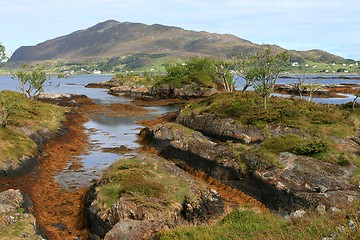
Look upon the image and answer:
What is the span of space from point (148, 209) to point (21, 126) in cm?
2755

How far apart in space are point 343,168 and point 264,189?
20.0 ft

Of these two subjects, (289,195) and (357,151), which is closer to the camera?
(289,195)

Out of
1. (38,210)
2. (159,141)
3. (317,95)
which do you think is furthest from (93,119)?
(317,95)

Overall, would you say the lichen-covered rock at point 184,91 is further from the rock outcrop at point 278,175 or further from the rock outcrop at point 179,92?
the rock outcrop at point 278,175

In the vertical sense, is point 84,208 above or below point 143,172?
below

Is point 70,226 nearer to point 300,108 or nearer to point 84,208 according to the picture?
point 84,208

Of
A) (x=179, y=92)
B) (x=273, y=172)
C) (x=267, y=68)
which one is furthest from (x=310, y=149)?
(x=179, y=92)

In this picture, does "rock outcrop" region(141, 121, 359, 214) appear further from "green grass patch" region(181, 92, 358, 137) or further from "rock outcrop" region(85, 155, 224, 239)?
"green grass patch" region(181, 92, 358, 137)

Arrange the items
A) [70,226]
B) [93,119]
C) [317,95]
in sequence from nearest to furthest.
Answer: [70,226], [93,119], [317,95]

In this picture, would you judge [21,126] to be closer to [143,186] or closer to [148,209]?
[143,186]

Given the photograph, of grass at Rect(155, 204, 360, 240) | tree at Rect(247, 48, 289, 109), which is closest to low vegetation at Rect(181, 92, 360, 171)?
tree at Rect(247, 48, 289, 109)

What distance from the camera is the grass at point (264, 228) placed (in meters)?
11.1

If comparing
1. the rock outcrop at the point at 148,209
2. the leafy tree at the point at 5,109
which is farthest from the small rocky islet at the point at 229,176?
the leafy tree at the point at 5,109

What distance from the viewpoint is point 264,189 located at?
25.2 metres
